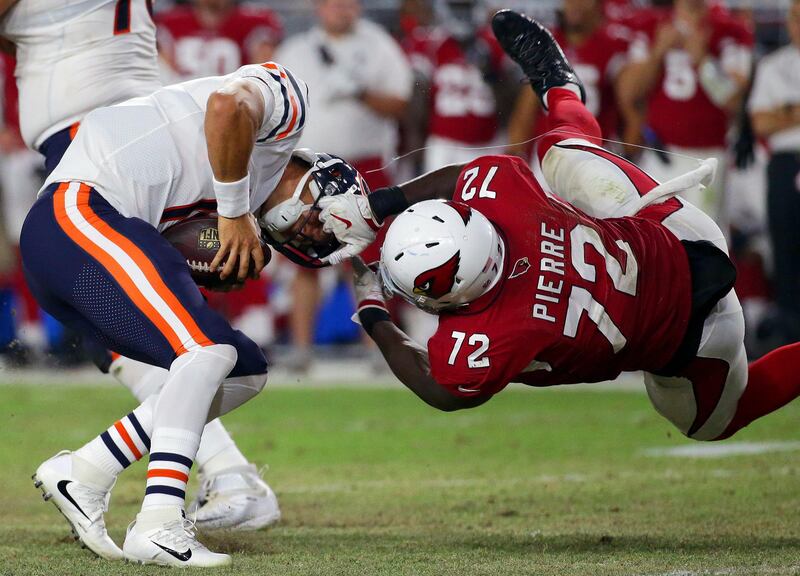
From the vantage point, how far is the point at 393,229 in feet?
11.7

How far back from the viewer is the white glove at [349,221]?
3930mm

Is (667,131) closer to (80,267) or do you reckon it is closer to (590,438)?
(590,438)

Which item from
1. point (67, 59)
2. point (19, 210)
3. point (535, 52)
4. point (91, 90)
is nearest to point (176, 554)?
point (91, 90)

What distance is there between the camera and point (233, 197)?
3.57 meters

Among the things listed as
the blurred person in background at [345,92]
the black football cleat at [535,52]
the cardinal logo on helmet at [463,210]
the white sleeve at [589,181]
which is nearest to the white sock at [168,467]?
the cardinal logo on helmet at [463,210]

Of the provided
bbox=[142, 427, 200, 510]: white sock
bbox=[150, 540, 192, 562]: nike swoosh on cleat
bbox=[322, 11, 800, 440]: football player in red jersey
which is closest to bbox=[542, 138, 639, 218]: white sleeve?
bbox=[322, 11, 800, 440]: football player in red jersey

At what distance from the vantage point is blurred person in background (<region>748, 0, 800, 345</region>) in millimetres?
7961

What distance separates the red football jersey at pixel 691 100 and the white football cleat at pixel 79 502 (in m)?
5.14

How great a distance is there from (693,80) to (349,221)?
4750 mm

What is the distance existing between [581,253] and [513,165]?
1.28ft

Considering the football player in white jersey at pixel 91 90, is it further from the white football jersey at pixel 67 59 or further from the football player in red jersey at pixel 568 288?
the football player in red jersey at pixel 568 288

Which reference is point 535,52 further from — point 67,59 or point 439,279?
point 67,59

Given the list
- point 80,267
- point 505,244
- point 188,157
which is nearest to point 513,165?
point 505,244

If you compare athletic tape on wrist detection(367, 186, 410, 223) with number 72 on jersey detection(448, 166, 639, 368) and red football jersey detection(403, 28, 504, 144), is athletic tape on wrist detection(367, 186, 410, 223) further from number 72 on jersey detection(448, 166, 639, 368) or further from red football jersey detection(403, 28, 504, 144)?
red football jersey detection(403, 28, 504, 144)
